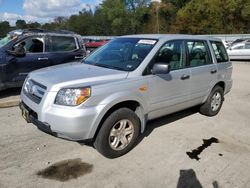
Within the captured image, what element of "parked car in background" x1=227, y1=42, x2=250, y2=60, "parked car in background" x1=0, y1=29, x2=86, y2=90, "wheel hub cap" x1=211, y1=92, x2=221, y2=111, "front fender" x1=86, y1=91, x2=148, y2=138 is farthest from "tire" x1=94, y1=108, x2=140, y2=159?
"parked car in background" x1=227, y1=42, x2=250, y2=60

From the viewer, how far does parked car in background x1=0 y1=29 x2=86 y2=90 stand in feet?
23.9

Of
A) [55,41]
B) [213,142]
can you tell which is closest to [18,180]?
[213,142]

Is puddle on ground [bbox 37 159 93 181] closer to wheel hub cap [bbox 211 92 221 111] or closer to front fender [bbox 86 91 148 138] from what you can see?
front fender [bbox 86 91 148 138]

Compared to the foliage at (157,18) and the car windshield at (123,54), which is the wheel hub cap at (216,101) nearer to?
the car windshield at (123,54)

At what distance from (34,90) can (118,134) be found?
1387mm

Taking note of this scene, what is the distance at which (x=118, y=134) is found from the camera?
4273mm

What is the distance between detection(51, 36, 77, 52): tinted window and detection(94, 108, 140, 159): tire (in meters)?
4.67

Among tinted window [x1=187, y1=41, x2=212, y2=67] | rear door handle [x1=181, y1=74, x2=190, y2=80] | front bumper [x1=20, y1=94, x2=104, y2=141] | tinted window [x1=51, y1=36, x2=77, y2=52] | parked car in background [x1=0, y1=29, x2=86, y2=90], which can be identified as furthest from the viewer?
tinted window [x1=51, y1=36, x2=77, y2=52]

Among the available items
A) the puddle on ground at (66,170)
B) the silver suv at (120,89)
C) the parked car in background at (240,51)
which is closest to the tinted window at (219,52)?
the silver suv at (120,89)

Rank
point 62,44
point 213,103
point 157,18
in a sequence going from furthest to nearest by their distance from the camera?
point 157,18, point 62,44, point 213,103

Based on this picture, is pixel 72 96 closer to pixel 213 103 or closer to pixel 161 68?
pixel 161 68

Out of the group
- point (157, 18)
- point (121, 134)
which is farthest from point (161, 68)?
point (157, 18)

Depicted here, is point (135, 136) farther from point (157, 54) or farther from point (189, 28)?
point (189, 28)

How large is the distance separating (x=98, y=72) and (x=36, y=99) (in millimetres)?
978
